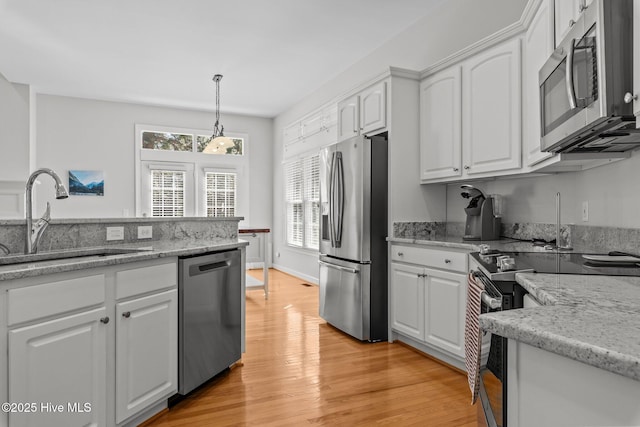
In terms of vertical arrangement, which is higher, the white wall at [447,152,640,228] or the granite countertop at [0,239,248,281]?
the white wall at [447,152,640,228]

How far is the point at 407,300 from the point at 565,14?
2200 mm

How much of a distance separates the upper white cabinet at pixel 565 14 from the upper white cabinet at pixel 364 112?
1653 mm

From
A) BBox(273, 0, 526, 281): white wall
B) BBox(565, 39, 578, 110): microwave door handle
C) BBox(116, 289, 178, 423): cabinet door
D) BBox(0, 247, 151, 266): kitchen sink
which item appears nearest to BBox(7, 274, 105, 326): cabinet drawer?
BBox(116, 289, 178, 423): cabinet door

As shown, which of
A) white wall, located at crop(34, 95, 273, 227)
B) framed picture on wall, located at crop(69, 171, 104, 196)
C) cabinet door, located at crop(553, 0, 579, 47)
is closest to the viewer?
cabinet door, located at crop(553, 0, 579, 47)

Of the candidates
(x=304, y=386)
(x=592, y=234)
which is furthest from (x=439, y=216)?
(x=304, y=386)

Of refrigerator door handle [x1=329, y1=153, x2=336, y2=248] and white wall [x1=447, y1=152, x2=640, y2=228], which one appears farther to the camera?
refrigerator door handle [x1=329, y1=153, x2=336, y2=248]

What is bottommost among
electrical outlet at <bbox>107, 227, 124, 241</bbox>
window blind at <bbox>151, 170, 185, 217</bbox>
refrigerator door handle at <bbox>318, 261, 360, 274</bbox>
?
refrigerator door handle at <bbox>318, 261, 360, 274</bbox>

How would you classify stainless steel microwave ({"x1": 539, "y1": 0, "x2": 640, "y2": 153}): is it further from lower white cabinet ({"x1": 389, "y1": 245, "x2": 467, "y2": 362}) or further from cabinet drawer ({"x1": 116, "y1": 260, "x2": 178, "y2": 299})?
cabinet drawer ({"x1": 116, "y1": 260, "x2": 178, "y2": 299})

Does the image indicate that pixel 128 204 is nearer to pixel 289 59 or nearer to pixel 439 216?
pixel 289 59

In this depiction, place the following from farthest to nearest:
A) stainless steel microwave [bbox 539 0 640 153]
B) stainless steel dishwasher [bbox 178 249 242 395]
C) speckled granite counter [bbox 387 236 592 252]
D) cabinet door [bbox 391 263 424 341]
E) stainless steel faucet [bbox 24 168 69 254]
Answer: cabinet door [bbox 391 263 424 341] → speckled granite counter [bbox 387 236 592 252] → stainless steel dishwasher [bbox 178 249 242 395] → stainless steel faucet [bbox 24 168 69 254] → stainless steel microwave [bbox 539 0 640 153]

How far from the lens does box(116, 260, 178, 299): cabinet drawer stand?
1.96 metres

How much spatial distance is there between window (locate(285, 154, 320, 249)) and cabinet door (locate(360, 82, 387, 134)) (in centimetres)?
250

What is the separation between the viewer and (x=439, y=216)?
3.73 meters

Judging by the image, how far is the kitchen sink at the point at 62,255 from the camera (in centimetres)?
195
